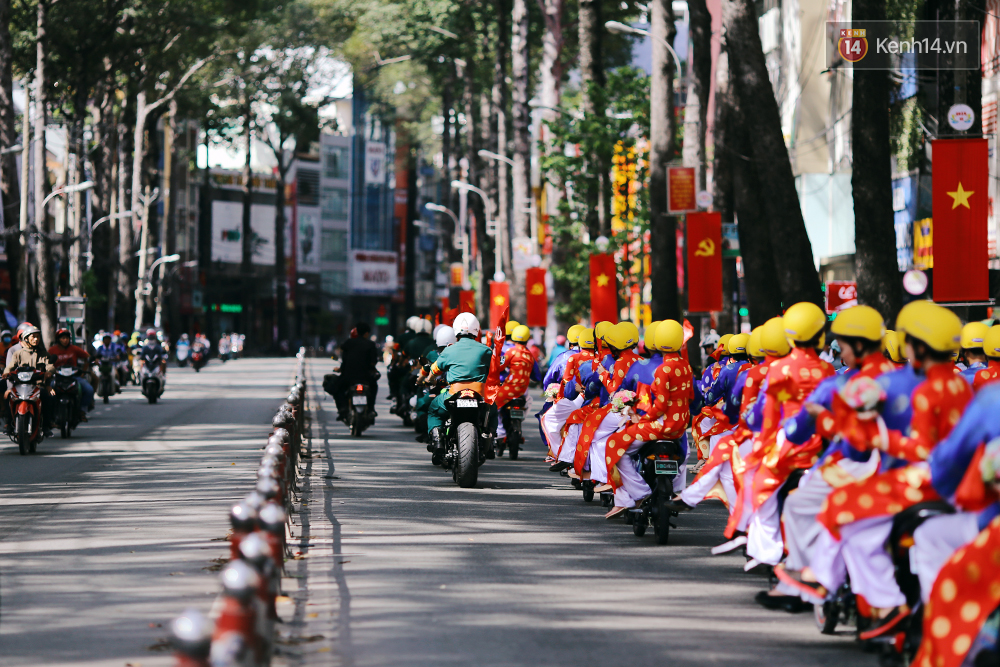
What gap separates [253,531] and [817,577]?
8.74 feet

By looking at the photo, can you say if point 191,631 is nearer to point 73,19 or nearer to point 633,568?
point 633,568

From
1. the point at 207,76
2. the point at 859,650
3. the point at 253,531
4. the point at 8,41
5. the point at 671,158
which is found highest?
the point at 207,76

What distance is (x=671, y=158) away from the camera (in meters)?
27.3

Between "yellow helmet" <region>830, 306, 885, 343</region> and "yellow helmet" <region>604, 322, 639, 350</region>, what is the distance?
5.13m

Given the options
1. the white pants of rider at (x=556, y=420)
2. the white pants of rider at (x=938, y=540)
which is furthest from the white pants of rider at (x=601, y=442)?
the white pants of rider at (x=938, y=540)

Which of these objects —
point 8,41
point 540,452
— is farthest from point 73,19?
point 540,452

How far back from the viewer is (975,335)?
1059 centimetres

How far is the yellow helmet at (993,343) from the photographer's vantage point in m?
9.83

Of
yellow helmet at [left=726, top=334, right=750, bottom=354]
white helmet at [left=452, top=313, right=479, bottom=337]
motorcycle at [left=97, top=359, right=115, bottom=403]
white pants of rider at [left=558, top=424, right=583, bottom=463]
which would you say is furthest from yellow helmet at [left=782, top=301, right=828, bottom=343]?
motorcycle at [left=97, top=359, right=115, bottom=403]

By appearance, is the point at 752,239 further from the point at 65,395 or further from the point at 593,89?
the point at 593,89

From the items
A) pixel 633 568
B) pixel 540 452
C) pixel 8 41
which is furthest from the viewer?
pixel 8 41

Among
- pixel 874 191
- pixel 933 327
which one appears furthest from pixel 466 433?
pixel 933 327

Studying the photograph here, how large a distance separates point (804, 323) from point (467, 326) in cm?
728

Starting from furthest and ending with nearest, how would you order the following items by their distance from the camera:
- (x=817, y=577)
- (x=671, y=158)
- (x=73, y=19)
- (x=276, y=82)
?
(x=276, y=82) → (x=73, y=19) → (x=671, y=158) → (x=817, y=577)
